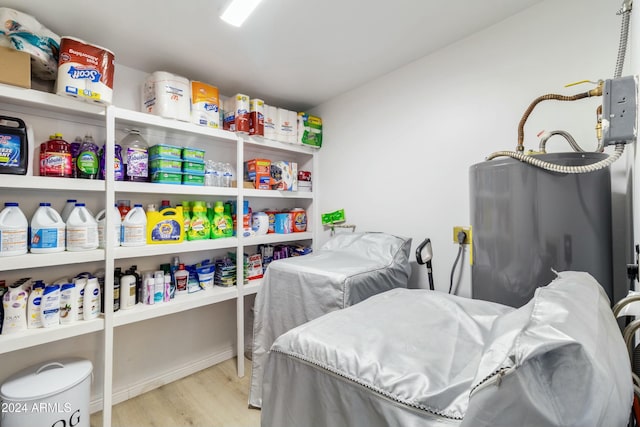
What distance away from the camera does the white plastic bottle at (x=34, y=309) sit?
1391 millimetres

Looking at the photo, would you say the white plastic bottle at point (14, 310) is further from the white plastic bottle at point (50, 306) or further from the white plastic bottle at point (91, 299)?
the white plastic bottle at point (91, 299)

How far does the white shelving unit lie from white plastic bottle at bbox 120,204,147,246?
50mm

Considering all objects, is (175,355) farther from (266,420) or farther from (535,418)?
(535,418)

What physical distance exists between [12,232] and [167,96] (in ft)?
3.50

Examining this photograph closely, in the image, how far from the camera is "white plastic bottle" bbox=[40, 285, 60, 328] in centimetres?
140

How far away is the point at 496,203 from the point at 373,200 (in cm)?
116

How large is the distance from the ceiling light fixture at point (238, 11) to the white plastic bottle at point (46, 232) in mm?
1381

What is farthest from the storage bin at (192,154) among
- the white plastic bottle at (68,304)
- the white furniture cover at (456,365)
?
the white furniture cover at (456,365)

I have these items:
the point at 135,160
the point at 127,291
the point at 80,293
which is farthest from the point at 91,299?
the point at 135,160

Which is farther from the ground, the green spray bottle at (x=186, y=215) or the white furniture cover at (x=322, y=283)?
the green spray bottle at (x=186, y=215)

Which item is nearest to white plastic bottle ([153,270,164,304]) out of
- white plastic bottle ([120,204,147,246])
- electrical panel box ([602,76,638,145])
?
white plastic bottle ([120,204,147,246])

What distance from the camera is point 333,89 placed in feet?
7.82

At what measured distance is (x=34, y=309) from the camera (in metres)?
1.40

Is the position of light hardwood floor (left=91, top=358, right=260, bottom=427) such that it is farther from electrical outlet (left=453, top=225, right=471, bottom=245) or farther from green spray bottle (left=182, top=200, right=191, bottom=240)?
electrical outlet (left=453, top=225, right=471, bottom=245)
